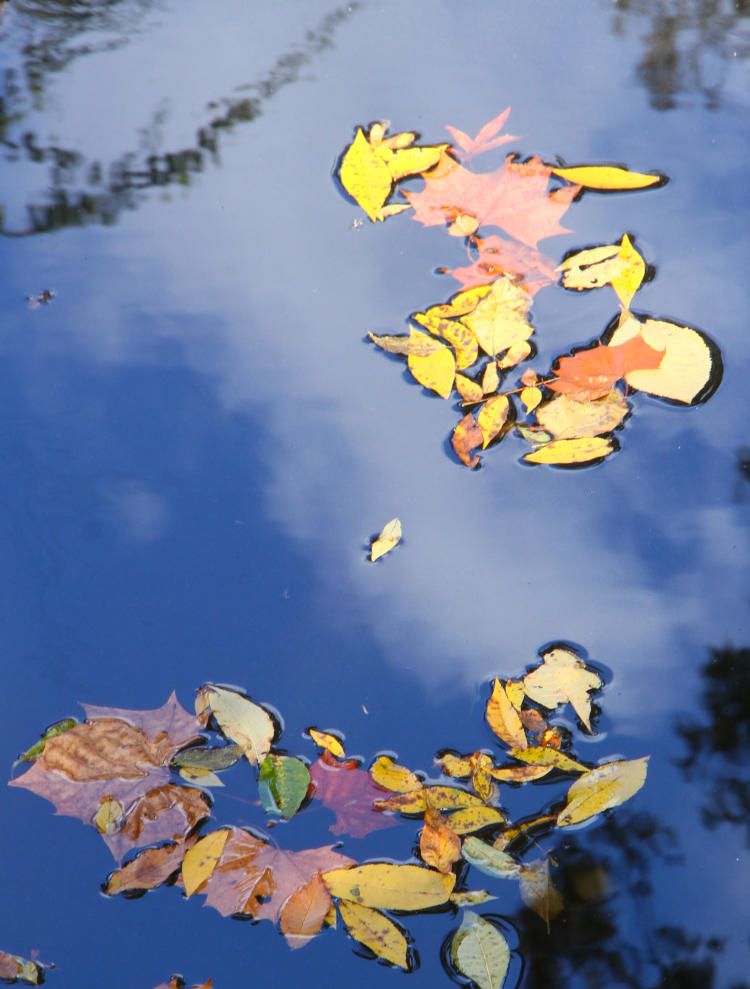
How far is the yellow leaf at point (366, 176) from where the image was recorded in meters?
1.72

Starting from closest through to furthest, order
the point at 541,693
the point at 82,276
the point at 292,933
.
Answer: the point at 292,933
the point at 541,693
the point at 82,276

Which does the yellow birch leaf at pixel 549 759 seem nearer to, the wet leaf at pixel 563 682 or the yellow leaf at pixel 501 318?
the wet leaf at pixel 563 682

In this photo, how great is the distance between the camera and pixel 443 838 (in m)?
1.10

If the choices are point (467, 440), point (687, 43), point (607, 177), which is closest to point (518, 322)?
point (467, 440)

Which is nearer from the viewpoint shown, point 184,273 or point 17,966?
point 17,966

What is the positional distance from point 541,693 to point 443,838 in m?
0.27

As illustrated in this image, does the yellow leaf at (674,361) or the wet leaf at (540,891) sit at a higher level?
the yellow leaf at (674,361)

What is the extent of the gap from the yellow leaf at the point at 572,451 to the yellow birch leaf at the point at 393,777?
1.98 feet

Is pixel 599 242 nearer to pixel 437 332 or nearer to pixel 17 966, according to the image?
pixel 437 332

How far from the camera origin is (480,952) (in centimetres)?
104

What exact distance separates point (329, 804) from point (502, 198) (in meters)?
1.31

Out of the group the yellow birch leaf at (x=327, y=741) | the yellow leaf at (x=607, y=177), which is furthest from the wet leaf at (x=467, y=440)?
the yellow leaf at (x=607, y=177)

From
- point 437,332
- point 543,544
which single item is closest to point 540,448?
point 543,544

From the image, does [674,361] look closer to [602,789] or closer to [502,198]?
[502,198]
